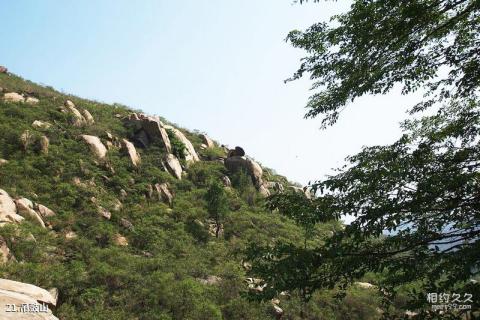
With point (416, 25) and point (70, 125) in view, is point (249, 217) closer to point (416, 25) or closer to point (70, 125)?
point (70, 125)

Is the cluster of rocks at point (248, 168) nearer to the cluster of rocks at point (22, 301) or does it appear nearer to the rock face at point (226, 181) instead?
the rock face at point (226, 181)

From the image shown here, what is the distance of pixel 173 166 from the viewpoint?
2858cm

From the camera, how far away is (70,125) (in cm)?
2761

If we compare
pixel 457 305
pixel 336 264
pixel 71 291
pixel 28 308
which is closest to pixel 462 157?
pixel 457 305

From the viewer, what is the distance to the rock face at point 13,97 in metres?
27.1

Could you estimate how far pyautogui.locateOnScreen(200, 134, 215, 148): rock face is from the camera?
128ft

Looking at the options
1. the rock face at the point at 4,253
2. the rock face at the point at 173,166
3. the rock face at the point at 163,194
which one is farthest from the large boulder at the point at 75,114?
the rock face at the point at 4,253

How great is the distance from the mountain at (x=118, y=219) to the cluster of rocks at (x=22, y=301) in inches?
1.4

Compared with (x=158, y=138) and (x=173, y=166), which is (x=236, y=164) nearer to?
(x=173, y=166)

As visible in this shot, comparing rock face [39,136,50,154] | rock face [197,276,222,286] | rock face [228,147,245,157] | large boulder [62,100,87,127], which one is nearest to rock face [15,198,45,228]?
rock face [39,136,50,154]

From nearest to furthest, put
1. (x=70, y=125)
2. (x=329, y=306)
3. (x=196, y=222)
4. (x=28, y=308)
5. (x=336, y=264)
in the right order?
(x=336, y=264), (x=28, y=308), (x=329, y=306), (x=196, y=222), (x=70, y=125)

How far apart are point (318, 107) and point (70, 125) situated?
26228mm

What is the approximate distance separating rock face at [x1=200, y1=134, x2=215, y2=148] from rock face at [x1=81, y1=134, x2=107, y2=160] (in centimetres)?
1436

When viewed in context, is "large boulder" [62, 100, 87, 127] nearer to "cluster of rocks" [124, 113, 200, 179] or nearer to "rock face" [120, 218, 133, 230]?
"cluster of rocks" [124, 113, 200, 179]
